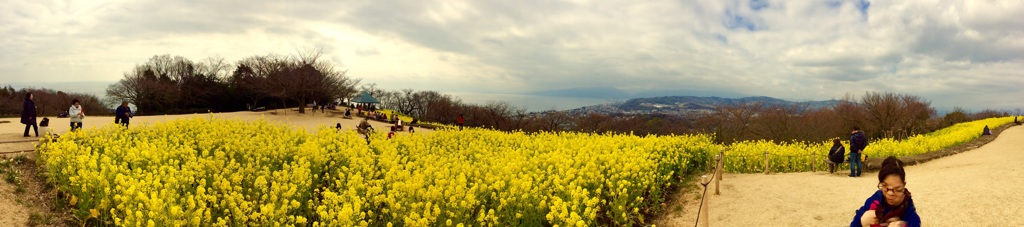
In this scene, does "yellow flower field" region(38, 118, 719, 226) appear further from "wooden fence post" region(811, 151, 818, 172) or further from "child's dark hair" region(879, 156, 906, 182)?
"wooden fence post" region(811, 151, 818, 172)

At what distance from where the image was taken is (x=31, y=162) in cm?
→ 915

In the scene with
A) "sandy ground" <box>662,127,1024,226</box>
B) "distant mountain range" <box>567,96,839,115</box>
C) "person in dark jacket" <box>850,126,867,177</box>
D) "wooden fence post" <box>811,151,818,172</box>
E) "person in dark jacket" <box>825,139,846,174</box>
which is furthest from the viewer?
"distant mountain range" <box>567,96,839,115</box>

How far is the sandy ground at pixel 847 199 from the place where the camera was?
7.36 m

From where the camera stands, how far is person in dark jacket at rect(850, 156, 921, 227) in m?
2.73

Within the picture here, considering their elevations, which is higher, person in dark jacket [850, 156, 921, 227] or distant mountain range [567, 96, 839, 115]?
distant mountain range [567, 96, 839, 115]

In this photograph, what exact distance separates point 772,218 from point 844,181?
4.44 m

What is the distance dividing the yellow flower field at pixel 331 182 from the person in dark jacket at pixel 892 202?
104 inches

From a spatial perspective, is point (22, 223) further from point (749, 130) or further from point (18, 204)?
point (749, 130)

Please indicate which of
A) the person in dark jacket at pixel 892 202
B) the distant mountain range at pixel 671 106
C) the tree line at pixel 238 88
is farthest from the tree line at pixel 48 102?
the distant mountain range at pixel 671 106

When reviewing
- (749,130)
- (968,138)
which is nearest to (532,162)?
(968,138)

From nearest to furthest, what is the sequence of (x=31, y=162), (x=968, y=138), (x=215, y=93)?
(x=31, y=162), (x=968, y=138), (x=215, y=93)

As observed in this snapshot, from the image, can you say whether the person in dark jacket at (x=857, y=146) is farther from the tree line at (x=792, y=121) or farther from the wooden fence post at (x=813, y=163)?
the tree line at (x=792, y=121)

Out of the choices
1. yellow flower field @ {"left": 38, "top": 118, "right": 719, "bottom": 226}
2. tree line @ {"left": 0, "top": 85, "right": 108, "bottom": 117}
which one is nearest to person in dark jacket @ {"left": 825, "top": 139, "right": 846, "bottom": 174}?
yellow flower field @ {"left": 38, "top": 118, "right": 719, "bottom": 226}

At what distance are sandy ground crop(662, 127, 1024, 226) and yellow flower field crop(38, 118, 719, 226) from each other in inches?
57.6
